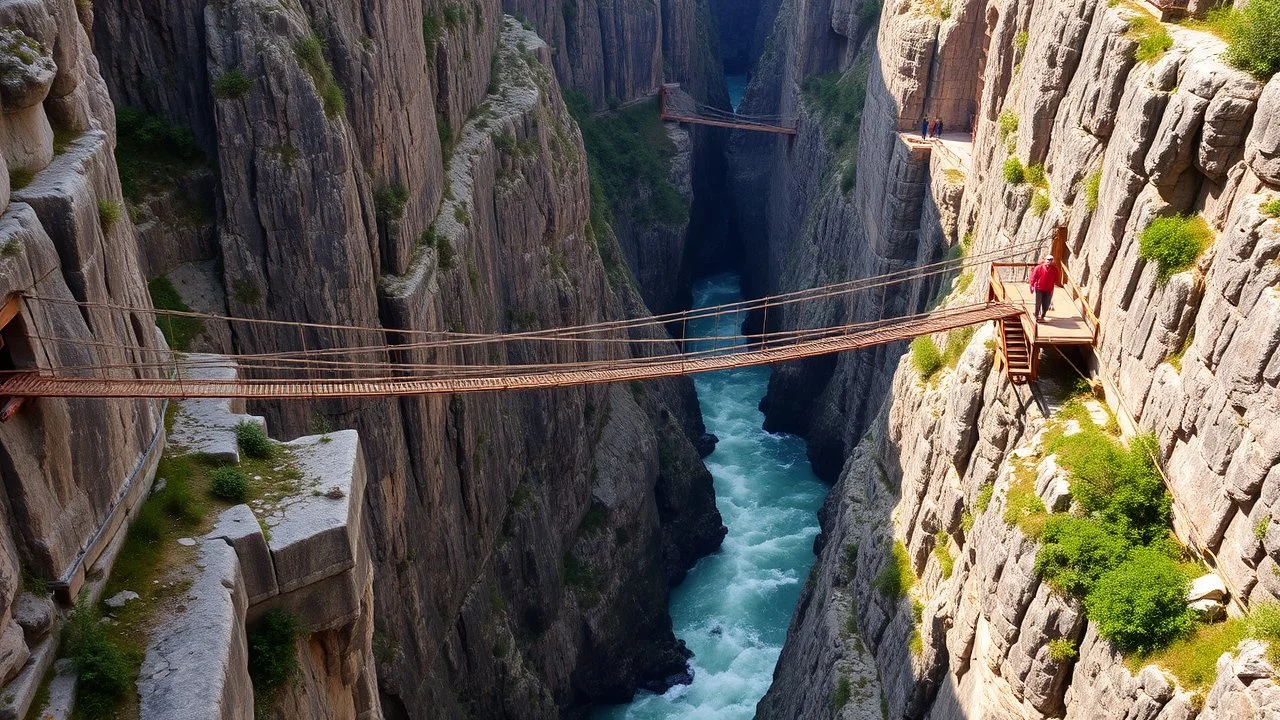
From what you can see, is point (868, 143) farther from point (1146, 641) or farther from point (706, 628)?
point (1146, 641)

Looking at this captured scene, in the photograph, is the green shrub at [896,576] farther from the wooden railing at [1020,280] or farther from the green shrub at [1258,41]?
the green shrub at [1258,41]

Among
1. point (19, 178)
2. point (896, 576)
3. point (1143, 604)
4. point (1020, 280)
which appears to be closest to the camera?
point (19, 178)

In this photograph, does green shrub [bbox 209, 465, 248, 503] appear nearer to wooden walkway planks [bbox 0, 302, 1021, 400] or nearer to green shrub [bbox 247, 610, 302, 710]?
wooden walkway planks [bbox 0, 302, 1021, 400]

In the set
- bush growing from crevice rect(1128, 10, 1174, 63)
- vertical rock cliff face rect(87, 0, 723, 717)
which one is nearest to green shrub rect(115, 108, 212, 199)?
vertical rock cliff face rect(87, 0, 723, 717)

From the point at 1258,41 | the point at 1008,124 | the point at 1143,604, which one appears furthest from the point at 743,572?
the point at 1258,41

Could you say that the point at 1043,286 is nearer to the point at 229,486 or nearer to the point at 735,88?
the point at 229,486

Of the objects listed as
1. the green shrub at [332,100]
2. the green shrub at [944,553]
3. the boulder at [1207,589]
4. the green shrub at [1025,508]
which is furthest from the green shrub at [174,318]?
the boulder at [1207,589]

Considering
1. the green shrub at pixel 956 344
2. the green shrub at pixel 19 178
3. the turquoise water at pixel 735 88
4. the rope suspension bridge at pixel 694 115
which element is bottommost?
the turquoise water at pixel 735 88
